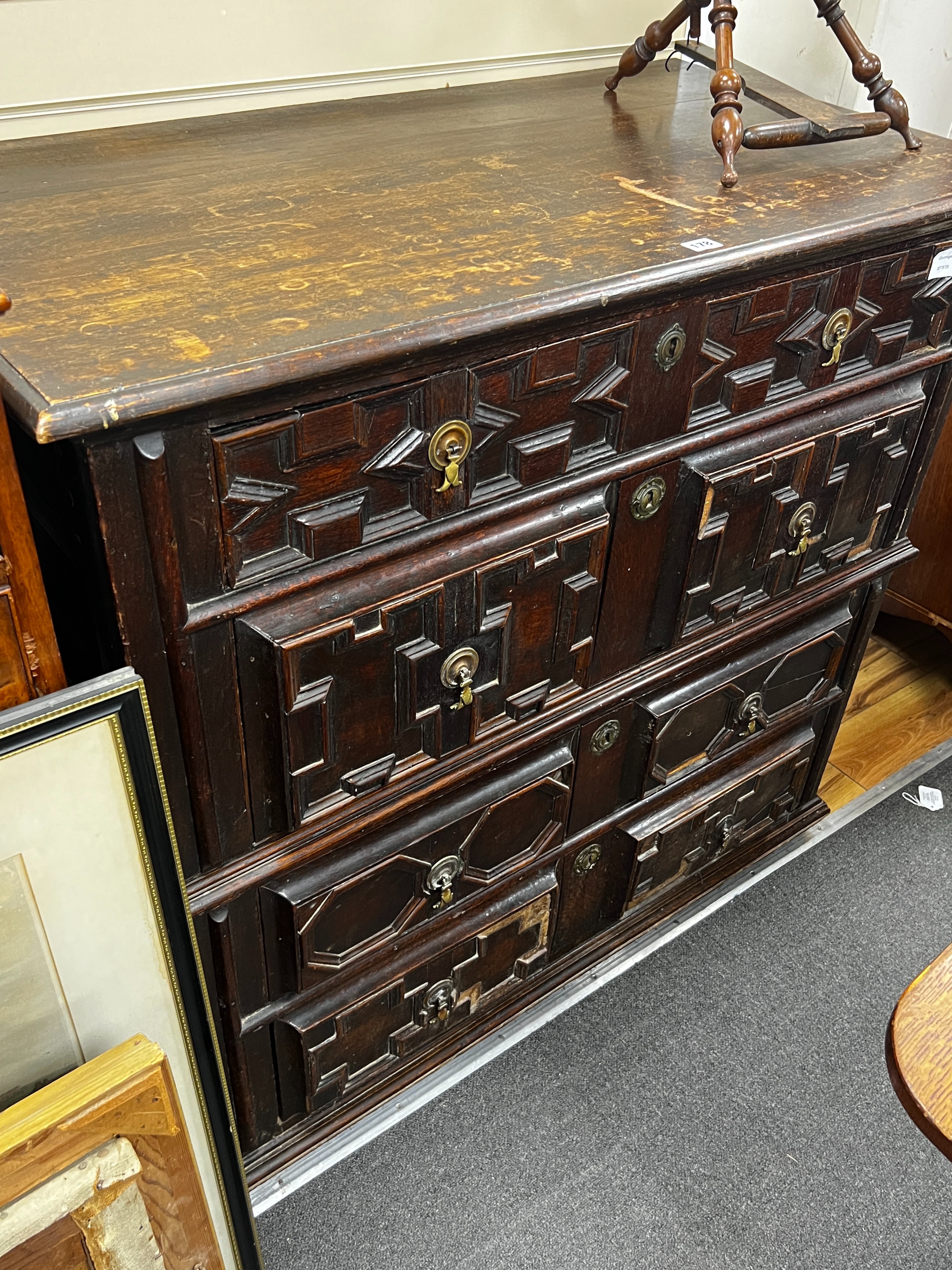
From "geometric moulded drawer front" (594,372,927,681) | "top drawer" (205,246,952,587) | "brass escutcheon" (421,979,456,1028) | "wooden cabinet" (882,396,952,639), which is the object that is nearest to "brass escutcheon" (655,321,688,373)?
"top drawer" (205,246,952,587)

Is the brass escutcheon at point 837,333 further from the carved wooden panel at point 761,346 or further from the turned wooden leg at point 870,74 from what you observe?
the turned wooden leg at point 870,74

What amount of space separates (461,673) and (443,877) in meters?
0.32

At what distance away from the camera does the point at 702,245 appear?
3.45ft

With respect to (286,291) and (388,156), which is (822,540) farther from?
(286,291)

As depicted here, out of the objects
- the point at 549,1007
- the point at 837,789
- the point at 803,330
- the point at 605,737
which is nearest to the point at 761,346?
the point at 803,330

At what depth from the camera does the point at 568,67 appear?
1569 millimetres

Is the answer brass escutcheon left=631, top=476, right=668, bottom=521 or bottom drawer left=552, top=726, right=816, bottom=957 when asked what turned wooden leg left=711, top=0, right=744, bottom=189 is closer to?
brass escutcheon left=631, top=476, right=668, bottom=521

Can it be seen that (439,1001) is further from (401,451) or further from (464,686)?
(401,451)

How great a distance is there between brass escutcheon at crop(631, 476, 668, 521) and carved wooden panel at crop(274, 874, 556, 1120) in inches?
22.6

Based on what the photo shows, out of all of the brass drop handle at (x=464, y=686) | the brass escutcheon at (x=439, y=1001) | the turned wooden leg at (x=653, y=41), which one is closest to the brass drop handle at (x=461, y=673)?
the brass drop handle at (x=464, y=686)

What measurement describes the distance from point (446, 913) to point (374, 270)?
82 centimetres

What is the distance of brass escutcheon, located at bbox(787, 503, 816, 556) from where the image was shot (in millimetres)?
1397

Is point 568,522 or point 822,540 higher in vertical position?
point 568,522

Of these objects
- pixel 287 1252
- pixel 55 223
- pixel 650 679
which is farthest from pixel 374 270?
pixel 287 1252
